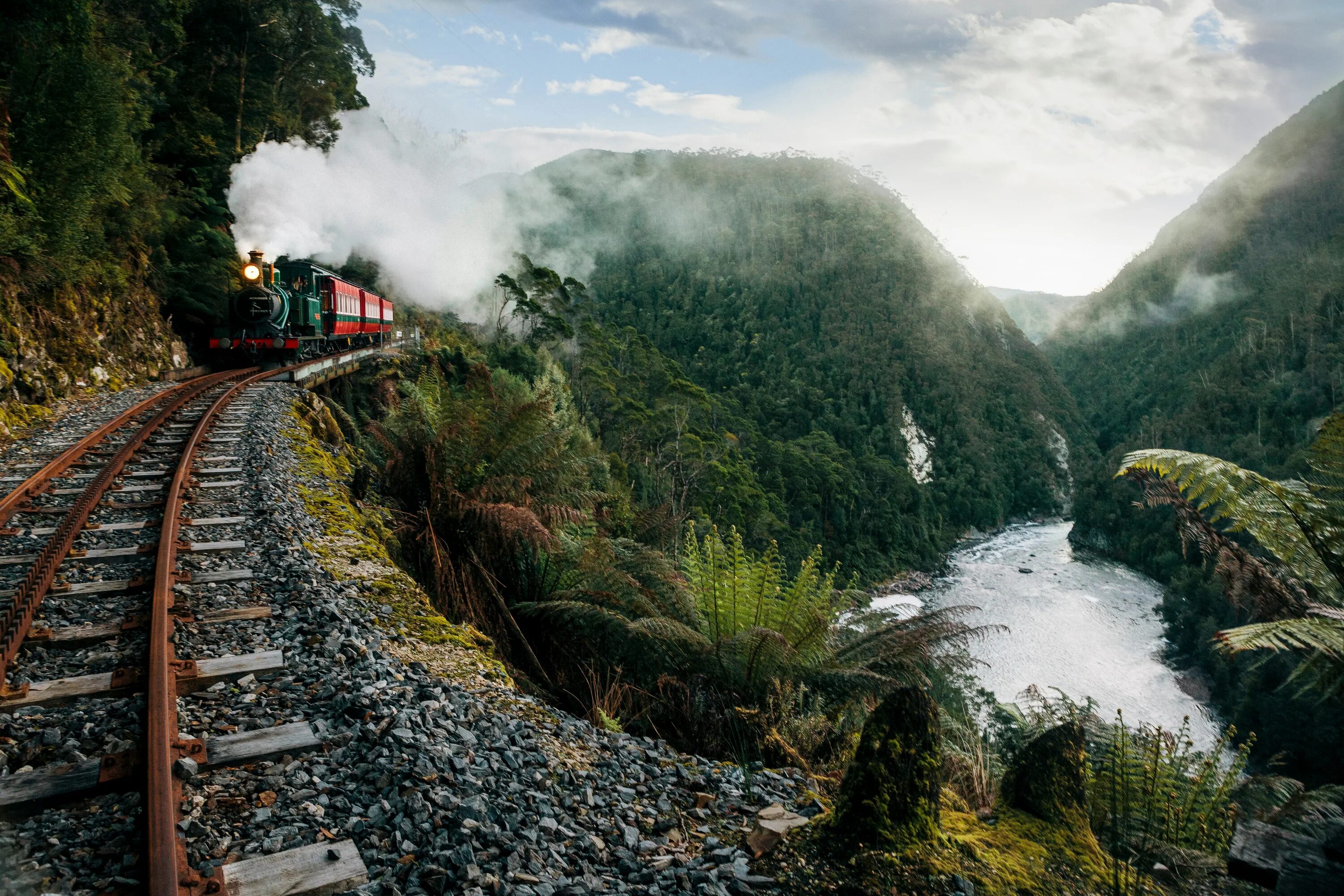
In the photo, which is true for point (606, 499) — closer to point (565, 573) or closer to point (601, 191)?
point (565, 573)

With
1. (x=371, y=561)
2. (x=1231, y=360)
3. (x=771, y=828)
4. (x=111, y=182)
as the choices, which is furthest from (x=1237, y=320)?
(x=771, y=828)

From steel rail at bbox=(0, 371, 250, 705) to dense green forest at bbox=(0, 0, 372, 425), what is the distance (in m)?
2.56

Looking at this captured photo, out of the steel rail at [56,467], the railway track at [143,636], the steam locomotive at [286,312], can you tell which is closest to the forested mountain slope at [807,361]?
the steam locomotive at [286,312]

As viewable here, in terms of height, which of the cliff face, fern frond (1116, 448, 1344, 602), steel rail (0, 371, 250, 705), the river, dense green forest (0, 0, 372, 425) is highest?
dense green forest (0, 0, 372, 425)

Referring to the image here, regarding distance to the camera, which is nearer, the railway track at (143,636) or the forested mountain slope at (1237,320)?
the railway track at (143,636)

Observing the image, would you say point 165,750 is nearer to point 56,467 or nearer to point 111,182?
point 56,467

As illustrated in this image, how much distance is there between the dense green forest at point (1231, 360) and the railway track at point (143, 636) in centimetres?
522

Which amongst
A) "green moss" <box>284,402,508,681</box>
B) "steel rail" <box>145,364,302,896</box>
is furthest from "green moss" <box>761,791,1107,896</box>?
"green moss" <box>284,402,508,681</box>

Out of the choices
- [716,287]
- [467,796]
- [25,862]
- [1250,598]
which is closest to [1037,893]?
[467,796]

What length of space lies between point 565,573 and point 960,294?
403ft

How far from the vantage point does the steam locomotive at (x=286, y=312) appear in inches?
507

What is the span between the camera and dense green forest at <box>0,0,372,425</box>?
977 centimetres

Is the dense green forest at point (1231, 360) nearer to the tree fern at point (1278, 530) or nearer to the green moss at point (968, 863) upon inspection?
the tree fern at point (1278, 530)

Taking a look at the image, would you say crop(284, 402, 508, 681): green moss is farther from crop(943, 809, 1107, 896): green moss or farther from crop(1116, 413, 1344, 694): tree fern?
crop(1116, 413, 1344, 694): tree fern
